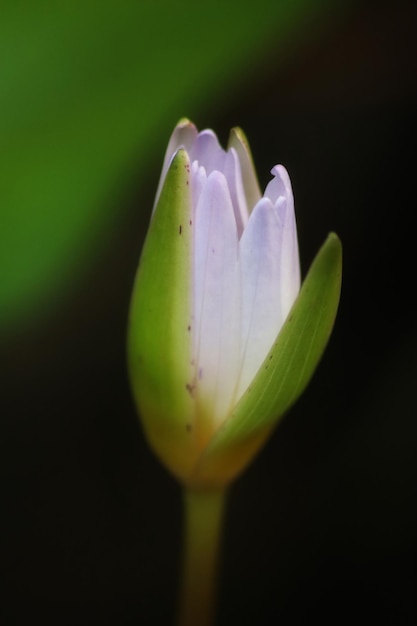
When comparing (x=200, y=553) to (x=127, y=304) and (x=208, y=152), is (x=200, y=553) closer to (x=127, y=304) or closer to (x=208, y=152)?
(x=208, y=152)

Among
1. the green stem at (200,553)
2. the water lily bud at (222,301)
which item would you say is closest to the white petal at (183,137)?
the water lily bud at (222,301)

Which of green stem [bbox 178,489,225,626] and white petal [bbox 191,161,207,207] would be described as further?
green stem [bbox 178,489,225,626]

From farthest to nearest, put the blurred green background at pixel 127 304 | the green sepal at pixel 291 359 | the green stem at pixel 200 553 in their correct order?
the blurred green background at pixel 127 304 → the green stem at pixel 200 553 → the green sepal at pixel 291 359

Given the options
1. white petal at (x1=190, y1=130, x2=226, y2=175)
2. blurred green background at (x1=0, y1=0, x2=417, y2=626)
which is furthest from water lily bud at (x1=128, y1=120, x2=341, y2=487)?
blurred green background at (x1=0, y1=0, x2=417, y2=626)

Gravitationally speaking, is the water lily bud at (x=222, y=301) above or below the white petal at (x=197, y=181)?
below

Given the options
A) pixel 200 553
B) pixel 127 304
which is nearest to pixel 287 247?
pixel 200 553

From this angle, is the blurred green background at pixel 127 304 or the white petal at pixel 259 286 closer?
the white petal at pixel 259 286

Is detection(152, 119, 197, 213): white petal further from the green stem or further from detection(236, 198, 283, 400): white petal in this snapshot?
the green stem

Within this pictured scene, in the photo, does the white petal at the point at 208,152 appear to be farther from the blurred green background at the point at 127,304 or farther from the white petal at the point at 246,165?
the blurred green background at the point at 127,304
